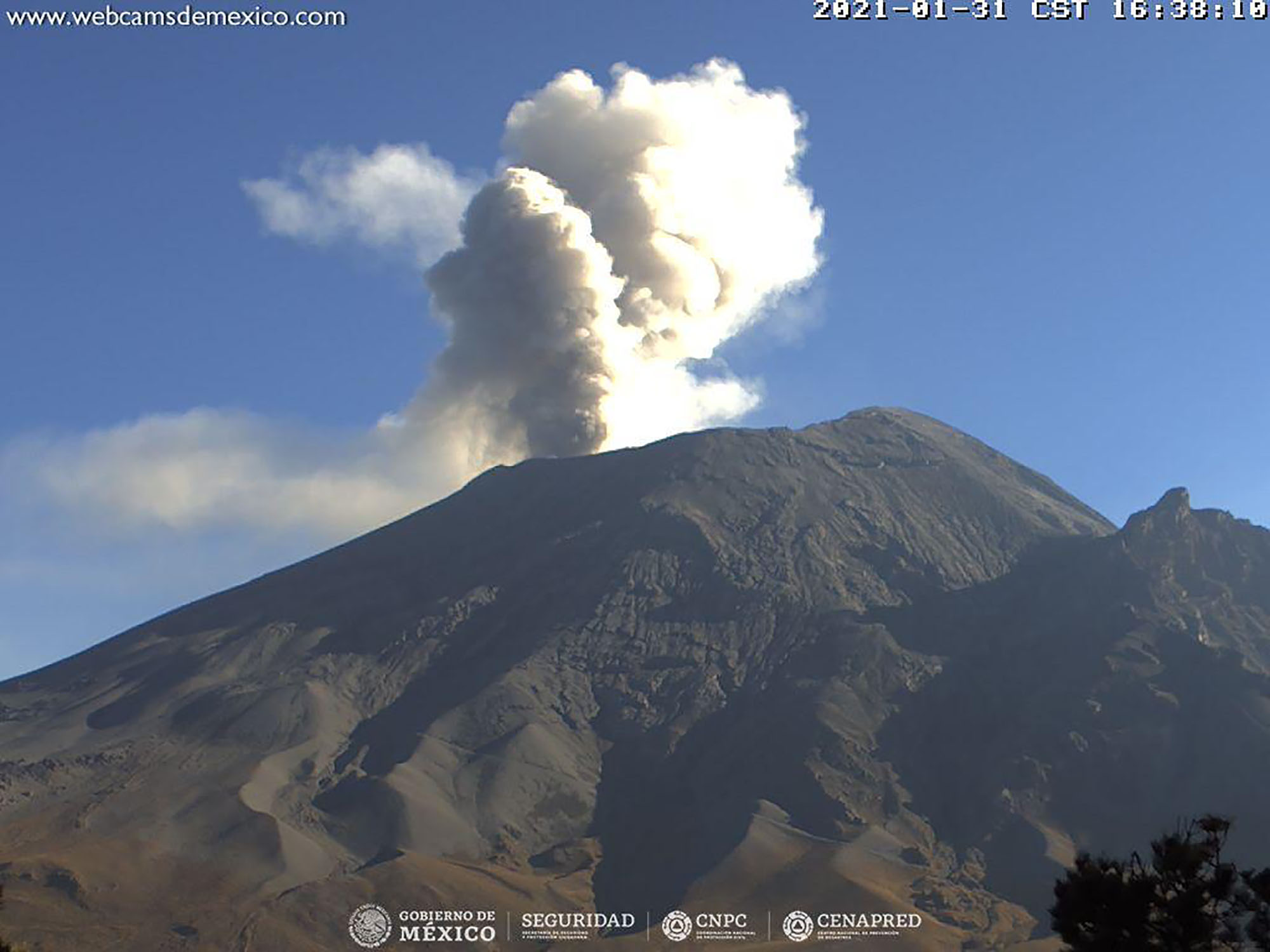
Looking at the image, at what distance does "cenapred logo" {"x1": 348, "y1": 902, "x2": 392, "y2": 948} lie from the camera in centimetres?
Answer: 9438

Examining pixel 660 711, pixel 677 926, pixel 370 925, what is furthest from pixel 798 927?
pixel 660 711

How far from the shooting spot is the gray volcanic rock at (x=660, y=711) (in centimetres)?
10500

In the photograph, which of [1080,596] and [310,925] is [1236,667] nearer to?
[1080,596]

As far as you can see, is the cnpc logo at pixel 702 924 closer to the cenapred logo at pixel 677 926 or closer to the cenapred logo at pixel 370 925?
the cenapred logo at pixel 677 926

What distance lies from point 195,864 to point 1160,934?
9182 centimetres

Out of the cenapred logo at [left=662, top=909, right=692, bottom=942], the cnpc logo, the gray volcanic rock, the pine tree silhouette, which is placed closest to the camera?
the pine tree silhouette

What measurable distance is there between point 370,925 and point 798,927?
27.6 metres

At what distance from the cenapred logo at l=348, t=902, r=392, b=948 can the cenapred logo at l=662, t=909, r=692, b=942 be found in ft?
59.5

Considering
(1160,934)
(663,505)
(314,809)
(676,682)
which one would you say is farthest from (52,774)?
(1160,934)

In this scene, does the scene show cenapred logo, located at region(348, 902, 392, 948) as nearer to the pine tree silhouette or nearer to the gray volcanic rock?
the gray volcanic rock

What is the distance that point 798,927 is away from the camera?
316 ft

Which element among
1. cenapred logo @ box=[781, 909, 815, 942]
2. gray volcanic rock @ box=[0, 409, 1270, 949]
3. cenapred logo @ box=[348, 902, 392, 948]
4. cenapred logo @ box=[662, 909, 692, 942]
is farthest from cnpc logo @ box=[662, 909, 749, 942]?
cenapred logo @ box=[348, 902, 392, 948]

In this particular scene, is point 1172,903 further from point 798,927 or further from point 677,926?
point 677,926

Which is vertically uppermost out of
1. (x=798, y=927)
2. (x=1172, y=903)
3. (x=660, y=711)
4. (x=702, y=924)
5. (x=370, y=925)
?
(x=660, y=711)
